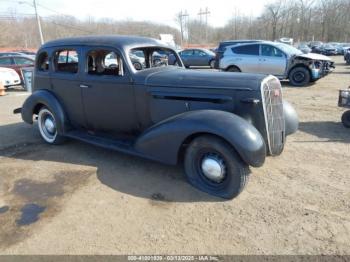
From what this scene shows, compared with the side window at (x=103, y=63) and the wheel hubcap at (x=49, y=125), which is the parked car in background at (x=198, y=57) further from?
the side window at (x=103, y=63)

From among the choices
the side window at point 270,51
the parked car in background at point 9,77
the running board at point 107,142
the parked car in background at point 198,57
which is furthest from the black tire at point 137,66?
the parked car in background at point 198,57

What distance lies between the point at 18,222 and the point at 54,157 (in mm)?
1945

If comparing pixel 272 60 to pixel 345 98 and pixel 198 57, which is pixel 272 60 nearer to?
pixel 345 98

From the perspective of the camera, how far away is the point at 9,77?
12.4 m

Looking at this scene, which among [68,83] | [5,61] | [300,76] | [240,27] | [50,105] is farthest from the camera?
[240,27]

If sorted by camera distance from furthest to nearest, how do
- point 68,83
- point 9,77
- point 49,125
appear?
point 9,77 < point 49,125 < point 68,83

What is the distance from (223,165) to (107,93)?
217 centimetres

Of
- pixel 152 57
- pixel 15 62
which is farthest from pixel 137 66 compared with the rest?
pixel 15 62

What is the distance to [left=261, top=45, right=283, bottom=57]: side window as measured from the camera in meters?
11.9

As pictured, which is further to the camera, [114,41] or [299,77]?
[299,77]

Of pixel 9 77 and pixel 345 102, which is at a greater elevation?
pixel 9 77

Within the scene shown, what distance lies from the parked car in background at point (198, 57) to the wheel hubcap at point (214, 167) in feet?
56.4

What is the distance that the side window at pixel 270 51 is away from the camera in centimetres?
1186

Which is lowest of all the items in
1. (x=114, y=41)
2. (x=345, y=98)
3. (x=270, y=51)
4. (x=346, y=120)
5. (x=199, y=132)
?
(x=346, y=120)
